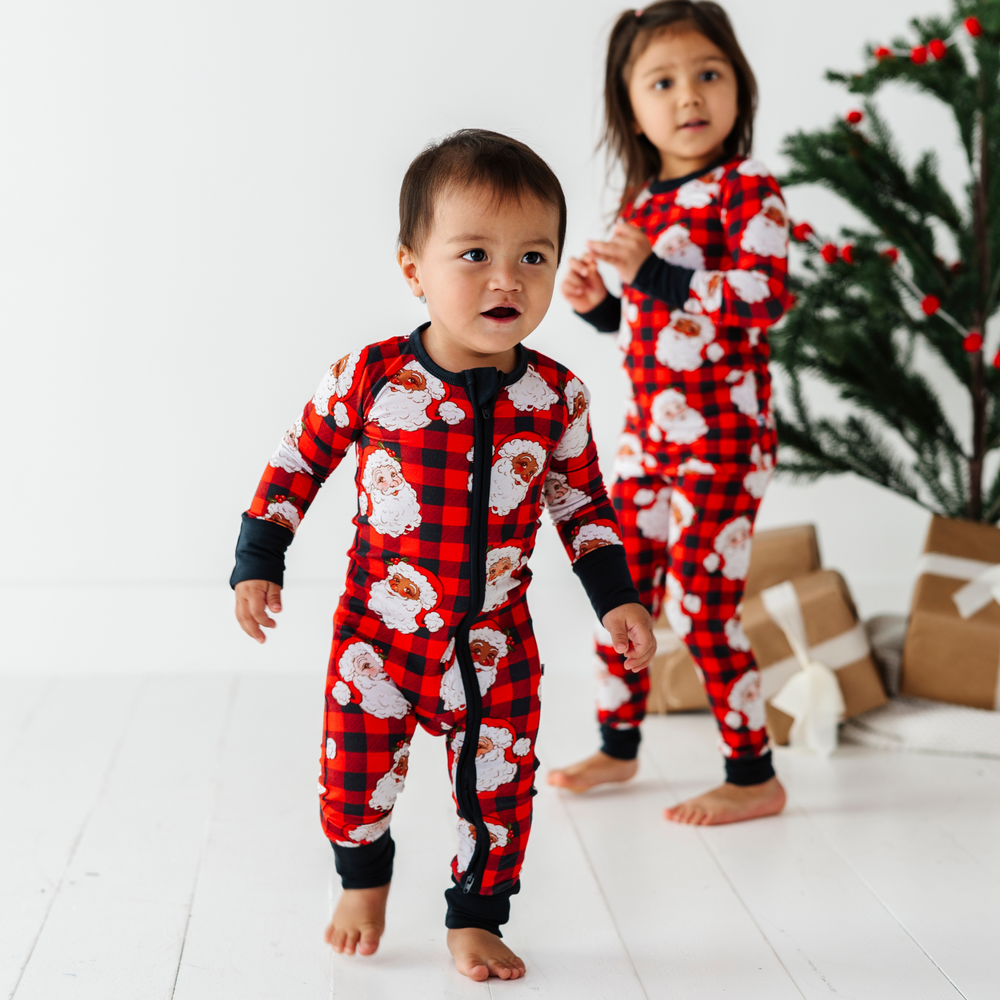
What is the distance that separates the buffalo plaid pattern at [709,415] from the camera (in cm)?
147

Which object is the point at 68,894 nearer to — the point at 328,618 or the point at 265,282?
the point at 328,618

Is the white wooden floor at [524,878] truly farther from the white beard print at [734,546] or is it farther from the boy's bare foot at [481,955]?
the white beard print at [734,546]

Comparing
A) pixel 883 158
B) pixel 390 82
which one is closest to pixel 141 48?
pixel 390 82

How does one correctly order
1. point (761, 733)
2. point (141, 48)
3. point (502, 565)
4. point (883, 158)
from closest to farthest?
point (502, 565), point (761, 733), point (883, 158), point (141, 48)

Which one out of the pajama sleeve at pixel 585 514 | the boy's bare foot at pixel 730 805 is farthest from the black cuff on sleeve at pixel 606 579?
the boy's bare foot at pixel 730 805

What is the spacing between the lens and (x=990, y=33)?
67.5 inches

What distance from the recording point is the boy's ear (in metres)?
1.07

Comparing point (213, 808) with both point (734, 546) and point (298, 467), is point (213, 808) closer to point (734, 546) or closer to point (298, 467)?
point (298, 467)

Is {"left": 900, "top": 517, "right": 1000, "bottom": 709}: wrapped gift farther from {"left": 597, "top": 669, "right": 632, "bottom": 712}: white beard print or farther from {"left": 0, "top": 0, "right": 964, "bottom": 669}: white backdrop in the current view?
{"left": 0, "top": 0, "right": 964, "bottom": 669}: white backdrop

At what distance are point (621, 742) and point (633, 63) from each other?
0.97 m

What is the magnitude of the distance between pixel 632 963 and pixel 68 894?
26.0 inches

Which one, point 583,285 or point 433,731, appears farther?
point 583,285

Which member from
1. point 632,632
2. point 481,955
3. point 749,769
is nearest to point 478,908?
point 481,955

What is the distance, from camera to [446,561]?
1069 mm
